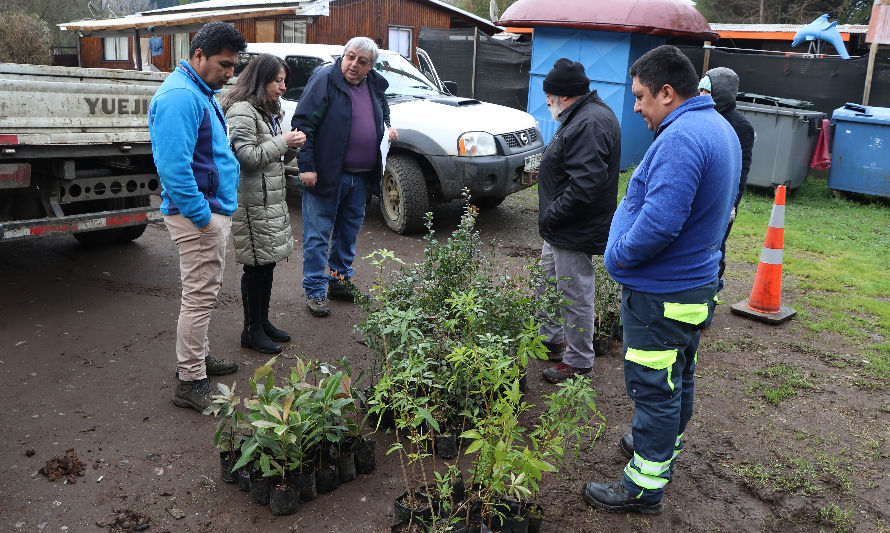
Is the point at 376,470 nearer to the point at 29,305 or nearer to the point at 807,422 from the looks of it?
the point at 807,422

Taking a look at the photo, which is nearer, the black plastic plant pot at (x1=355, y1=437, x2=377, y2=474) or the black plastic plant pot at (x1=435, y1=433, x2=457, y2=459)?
the black plastic plant pot at (x1=355, y1=437, x2=377, y2=474)

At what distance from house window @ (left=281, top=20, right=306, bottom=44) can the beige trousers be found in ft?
48.0

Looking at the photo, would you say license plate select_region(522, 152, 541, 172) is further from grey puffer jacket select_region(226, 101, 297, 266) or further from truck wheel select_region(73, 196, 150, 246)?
truck wheel select_region(73, 196, 150, 246)

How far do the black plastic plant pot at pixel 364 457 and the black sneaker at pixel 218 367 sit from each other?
136 centimetres

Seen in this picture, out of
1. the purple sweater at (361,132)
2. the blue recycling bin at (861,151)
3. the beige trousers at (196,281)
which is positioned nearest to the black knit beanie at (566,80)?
the purple sweater at (361,132)

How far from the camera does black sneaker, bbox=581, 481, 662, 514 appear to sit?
3156 millimetres

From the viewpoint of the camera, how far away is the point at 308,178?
5160 millimetres

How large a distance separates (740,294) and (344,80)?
4.01 m

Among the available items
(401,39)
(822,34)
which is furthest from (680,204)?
(401,39)

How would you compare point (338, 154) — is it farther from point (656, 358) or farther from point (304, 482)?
point (656, 358)

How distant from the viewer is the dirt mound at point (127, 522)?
9.66ft

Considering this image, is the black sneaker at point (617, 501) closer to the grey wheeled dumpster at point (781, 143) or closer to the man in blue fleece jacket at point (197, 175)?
the man in blue fleece jacket at point (197, 175)

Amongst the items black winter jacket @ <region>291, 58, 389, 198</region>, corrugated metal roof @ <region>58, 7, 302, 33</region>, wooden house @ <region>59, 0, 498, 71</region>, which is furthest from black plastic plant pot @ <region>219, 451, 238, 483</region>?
corrugated metal roof @ <region>58, 7, 302, 33</region>

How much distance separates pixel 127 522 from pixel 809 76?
12049 millimetres
